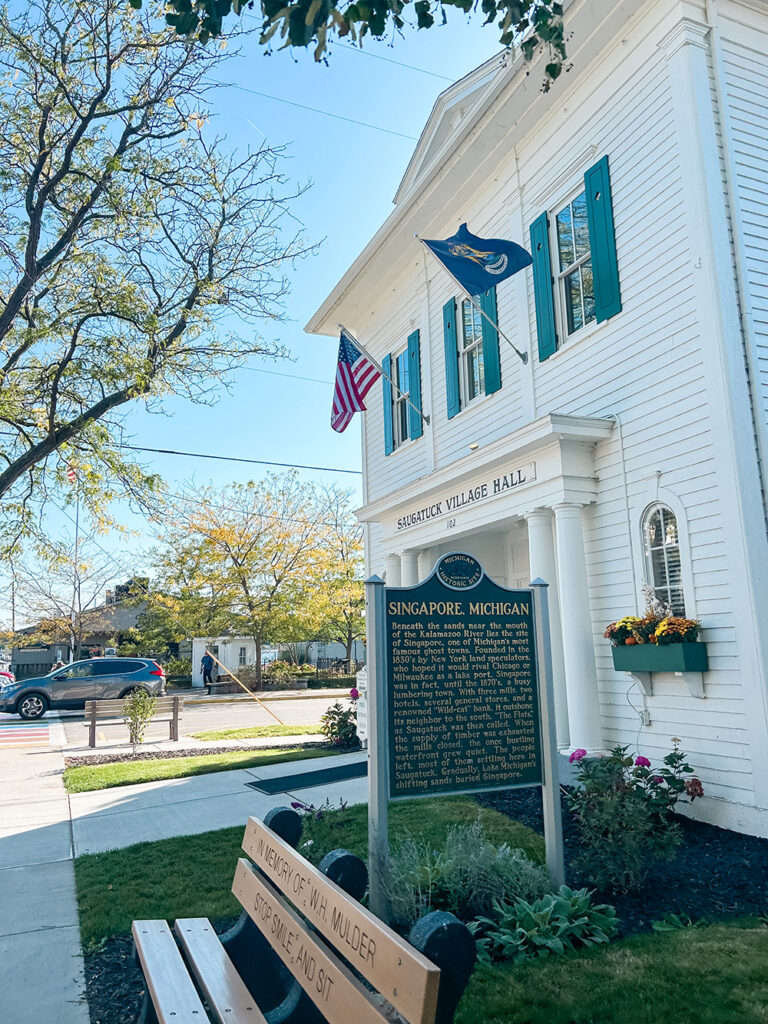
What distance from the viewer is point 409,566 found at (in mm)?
13391

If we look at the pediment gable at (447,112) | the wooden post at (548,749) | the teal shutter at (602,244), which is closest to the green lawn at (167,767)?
the wooden post at (548,749)

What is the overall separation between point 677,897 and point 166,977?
11.7 feet

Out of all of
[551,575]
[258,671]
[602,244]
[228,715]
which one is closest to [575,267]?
[602,244]

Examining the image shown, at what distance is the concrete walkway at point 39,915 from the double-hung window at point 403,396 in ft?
27.6

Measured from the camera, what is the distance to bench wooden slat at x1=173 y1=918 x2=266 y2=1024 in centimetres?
275

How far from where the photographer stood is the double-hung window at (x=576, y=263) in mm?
9055

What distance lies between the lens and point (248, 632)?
117 feet

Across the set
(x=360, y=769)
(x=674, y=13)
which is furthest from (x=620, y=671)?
(x=674, y=13)

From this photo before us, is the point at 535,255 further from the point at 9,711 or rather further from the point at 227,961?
the point at 9,711

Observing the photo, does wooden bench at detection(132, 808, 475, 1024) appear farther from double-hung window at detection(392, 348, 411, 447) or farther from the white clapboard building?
double-hung window at detection(392, 348, 411, 447)

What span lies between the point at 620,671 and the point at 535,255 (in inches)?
218

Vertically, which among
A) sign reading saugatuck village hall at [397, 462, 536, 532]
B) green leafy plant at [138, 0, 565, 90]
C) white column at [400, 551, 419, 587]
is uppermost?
green leafy plant at [138, 0, 565, 90]

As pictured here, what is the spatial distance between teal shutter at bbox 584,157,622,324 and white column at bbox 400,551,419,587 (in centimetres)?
559

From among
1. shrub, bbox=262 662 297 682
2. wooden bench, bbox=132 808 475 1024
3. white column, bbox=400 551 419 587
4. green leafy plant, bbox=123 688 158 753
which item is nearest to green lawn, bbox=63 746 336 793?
green leafy plant, bbox=123 688 158 753
